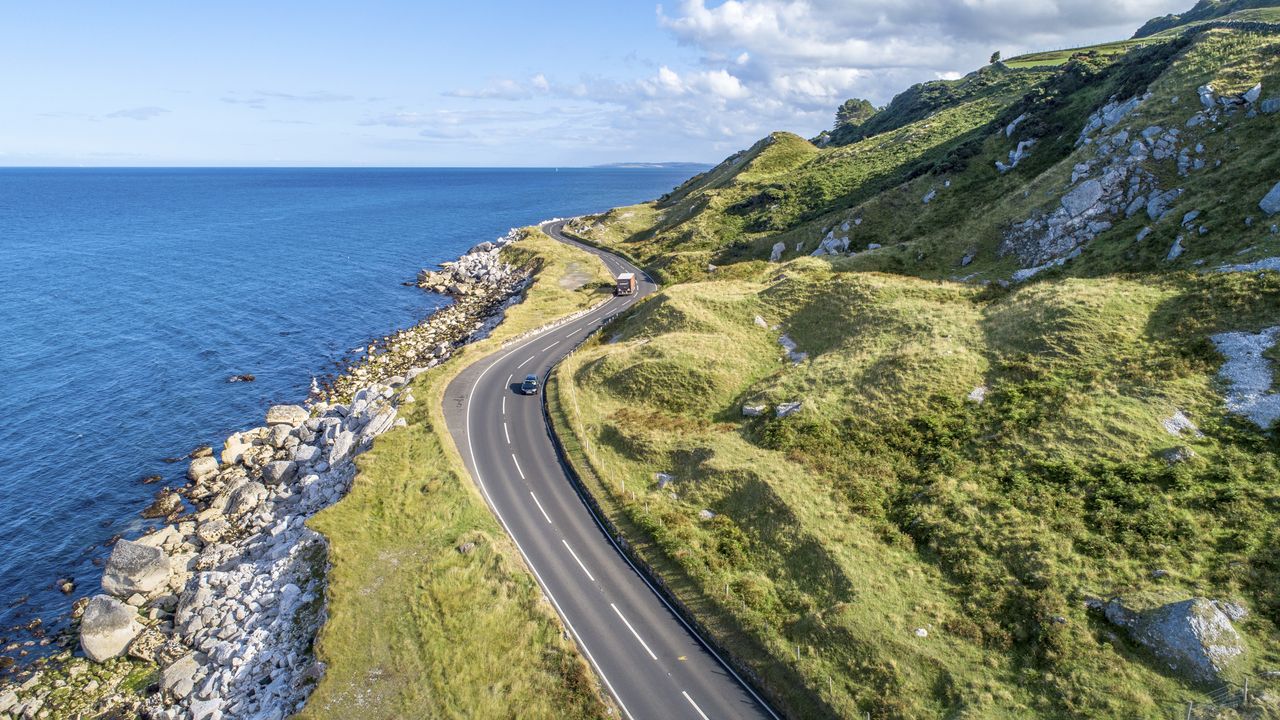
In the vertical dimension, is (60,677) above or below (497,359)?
below

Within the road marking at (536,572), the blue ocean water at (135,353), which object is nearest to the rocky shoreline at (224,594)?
the blue ocean water at (135,353)

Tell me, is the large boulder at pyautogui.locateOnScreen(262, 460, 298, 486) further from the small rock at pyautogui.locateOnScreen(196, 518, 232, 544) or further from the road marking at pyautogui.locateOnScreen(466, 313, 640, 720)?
the road marking at pyautogui.locateOnScreen(466, 313, 640, 720)

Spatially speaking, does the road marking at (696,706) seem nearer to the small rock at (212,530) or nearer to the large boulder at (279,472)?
the small rock at (212,530)

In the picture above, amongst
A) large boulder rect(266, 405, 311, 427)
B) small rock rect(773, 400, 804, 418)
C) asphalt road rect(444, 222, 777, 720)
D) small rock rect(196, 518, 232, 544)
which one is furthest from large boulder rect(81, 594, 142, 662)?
small rock rect(773, 400, 804, 418)

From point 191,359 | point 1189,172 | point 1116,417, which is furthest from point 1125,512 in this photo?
point 191,359

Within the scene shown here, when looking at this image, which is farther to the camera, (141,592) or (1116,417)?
(141,592)

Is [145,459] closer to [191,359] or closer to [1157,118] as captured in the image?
[191,359]

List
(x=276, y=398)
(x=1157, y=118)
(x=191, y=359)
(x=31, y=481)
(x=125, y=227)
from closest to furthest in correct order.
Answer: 1. (x=31, y=481)
2. (x=1157, y=118)
3. (x=276, y=398)
4. (x=191, y=359)
5. (x=125, y=227)
